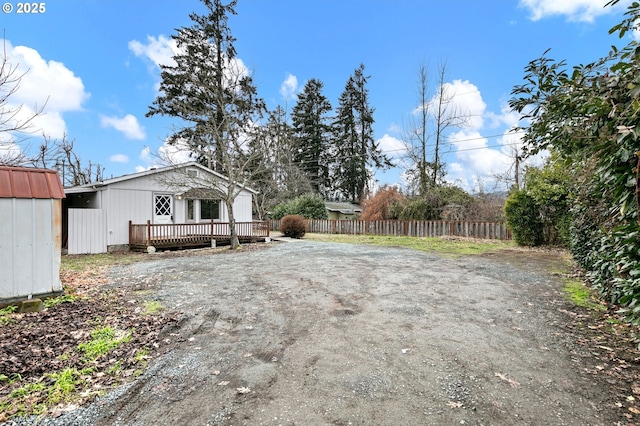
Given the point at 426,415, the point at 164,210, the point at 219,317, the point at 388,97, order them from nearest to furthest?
the point at 426,415 → the point at 219,317 → the point at 164,210 → the point at 388,97

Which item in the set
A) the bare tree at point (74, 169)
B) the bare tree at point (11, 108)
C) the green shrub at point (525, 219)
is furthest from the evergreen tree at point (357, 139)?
the bare tree at point (11, 108)

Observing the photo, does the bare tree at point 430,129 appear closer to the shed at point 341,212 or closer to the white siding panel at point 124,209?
the shed at point 341,212

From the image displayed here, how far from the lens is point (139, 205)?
1324 cm

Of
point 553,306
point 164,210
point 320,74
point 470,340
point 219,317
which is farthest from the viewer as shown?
point 320,74

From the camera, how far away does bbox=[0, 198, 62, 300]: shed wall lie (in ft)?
15.0

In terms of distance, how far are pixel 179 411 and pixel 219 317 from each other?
2191 millimetres

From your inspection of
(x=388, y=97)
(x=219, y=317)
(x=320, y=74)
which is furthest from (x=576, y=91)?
(x=320, y=74)

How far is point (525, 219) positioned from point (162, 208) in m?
15.4

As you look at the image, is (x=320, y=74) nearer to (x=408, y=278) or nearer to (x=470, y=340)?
(x=408, y=278)

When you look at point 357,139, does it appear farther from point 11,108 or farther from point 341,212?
point 11,108

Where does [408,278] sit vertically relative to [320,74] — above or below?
below

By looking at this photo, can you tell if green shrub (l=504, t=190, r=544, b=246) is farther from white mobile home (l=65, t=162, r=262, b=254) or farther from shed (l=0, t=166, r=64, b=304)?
shed (l=0, t=166, r=64, b=304)

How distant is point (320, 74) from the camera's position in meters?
34.7

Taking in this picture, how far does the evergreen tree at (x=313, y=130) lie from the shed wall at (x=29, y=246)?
101 ft
